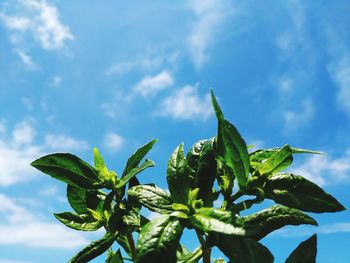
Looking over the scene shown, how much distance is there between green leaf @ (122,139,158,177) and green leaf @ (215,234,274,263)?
876 mm

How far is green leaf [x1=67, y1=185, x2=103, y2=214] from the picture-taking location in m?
3.34

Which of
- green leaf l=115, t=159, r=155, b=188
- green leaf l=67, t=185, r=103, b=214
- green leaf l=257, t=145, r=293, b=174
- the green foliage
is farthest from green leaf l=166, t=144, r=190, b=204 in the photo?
green leaf l=67, t=185, r=103, b=214

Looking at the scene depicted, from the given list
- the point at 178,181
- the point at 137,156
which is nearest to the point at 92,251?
the point at 137,156

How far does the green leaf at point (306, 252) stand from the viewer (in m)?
2.98

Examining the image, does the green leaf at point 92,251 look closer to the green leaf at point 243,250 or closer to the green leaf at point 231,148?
the green leaf at point 243,250

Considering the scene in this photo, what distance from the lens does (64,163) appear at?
2.97 metres

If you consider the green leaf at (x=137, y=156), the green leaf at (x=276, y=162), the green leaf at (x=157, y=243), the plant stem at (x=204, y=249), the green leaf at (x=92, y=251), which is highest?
the green leaf at (x=137, y=156)

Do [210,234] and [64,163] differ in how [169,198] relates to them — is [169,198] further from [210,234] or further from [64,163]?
[64,163]

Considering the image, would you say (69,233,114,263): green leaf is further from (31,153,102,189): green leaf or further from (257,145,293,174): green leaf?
(257,145,293,174): green leaf

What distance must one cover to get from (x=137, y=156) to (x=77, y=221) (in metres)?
0.70

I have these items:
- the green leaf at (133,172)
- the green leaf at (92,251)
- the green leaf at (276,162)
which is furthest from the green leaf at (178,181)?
the green leaf at (92,251)

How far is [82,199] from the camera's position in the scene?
11.2 ft

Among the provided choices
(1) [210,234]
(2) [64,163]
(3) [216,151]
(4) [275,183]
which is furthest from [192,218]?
(2) [64,163]

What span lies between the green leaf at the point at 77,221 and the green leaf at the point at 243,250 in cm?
115
